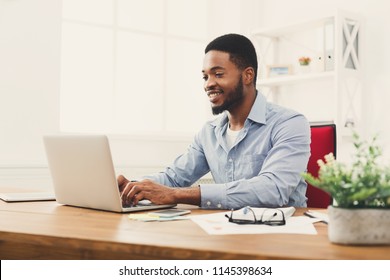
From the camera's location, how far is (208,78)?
6.70 ft

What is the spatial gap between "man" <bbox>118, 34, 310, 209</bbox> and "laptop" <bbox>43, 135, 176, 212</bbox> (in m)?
0.10

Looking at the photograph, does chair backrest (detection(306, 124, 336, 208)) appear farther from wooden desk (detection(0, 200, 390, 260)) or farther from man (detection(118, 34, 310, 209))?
wooden desk (detection(0, 200, 390, 260))

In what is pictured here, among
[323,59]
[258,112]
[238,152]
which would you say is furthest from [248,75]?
[323,59]

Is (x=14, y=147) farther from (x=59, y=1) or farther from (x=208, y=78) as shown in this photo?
(x=208, y=78)

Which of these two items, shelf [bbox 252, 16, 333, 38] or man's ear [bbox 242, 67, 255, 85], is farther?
shelf [bbox 252, 16, 333, 38]

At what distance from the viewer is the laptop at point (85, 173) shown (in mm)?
1335

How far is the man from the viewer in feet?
4.94

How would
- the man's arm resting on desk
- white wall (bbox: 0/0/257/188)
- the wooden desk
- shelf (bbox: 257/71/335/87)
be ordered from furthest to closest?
shelf (bbox: 257/71/335/87)
white wall (bbox: 0/0/257/188)
the man's arm resting on desk
the wooden desk

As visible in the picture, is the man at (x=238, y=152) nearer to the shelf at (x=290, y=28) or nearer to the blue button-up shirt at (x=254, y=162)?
the blue button-up shirt at (x=254, y=162)

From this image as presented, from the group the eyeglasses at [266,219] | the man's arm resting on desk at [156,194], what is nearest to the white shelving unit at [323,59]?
the man's arm resting on desk at [156,194]

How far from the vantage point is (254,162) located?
1.83m

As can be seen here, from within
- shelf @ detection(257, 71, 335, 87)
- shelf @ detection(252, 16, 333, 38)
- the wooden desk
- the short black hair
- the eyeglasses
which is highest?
shelf @ detection(252, 16, 333, 38)

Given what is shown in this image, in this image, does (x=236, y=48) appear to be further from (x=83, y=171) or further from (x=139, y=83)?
(x=139, y=83)

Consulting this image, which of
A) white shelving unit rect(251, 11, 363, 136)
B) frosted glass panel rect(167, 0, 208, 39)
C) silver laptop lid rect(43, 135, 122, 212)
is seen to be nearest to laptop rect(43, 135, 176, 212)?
silver laptop lid rect(43, 135, 122, 212)
